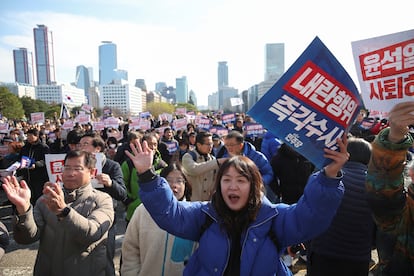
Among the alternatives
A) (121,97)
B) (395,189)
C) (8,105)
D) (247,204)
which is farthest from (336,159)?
(121,97)

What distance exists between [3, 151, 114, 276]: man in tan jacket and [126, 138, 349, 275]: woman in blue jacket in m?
0.87

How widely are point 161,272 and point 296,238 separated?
1.15 m

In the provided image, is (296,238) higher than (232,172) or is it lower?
lower

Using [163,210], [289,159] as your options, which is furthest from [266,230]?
[289,159]

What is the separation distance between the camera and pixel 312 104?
6.15ft

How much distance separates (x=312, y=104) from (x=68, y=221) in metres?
1.87

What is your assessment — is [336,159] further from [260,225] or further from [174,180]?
[174,180]

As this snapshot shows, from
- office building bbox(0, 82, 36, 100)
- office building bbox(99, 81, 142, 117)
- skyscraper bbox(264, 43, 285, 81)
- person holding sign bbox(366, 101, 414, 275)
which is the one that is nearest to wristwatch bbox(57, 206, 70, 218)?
person holding sign bbox(366, 101, 414, 275)

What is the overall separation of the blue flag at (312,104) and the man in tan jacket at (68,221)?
1.54 meters

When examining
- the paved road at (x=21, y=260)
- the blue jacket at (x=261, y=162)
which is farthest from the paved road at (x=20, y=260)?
the blue jacket at (x=261, y=162)

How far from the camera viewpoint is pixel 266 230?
1.75 metres

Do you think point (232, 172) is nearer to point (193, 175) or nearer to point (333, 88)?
point (333, 88)

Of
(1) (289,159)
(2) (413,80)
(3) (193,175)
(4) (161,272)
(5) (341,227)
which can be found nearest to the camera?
(2) (413,80)

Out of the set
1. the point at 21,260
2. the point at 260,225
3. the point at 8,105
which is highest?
the point at 8,105
